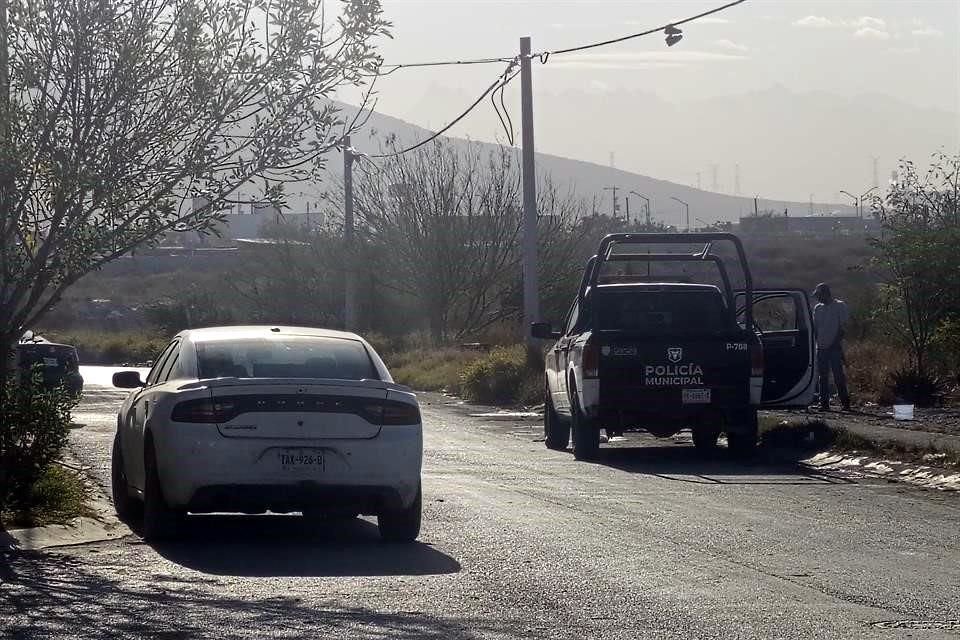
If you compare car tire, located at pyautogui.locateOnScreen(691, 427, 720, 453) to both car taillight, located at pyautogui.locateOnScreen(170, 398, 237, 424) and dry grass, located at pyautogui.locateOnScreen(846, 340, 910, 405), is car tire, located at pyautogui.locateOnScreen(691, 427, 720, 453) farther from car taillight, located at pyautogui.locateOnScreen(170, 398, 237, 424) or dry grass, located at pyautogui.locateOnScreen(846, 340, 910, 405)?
car taillight, located at pyautogui.locateOnScreen(170, 398, 237, 424)

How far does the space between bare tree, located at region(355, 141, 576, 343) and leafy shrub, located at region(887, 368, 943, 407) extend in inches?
888

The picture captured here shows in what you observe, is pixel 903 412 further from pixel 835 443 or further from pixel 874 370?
pixel 874 370

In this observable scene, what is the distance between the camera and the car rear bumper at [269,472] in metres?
9.80

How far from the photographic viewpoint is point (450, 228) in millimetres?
44812

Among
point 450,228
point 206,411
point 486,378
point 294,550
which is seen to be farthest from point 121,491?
point 450,228

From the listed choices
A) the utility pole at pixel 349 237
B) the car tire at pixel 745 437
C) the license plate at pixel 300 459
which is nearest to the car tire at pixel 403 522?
the license plate at pixel 300 459

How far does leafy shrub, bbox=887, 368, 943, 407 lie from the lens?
22.1 metres

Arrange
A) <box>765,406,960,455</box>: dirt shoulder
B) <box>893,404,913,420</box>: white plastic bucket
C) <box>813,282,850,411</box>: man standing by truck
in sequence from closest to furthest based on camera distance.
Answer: <box>765,406,960,455</box>: dirt shoulder < <box>893,404,913,420</box>: white plastic bucket < <box>813,282,850,411</box>: man standing by truck

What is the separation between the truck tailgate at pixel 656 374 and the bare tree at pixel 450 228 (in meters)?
27.6

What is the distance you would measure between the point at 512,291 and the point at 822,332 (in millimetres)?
25006

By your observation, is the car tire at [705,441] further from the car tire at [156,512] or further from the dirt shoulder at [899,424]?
the car tire at [156,512]

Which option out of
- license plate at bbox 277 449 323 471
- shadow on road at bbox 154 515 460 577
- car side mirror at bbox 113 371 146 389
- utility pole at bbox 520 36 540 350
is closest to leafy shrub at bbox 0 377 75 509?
car side mirror at bbox 113 371 146 389

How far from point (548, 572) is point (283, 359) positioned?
9.08ft

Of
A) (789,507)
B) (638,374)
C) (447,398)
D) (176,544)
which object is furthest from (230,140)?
(447,398)
